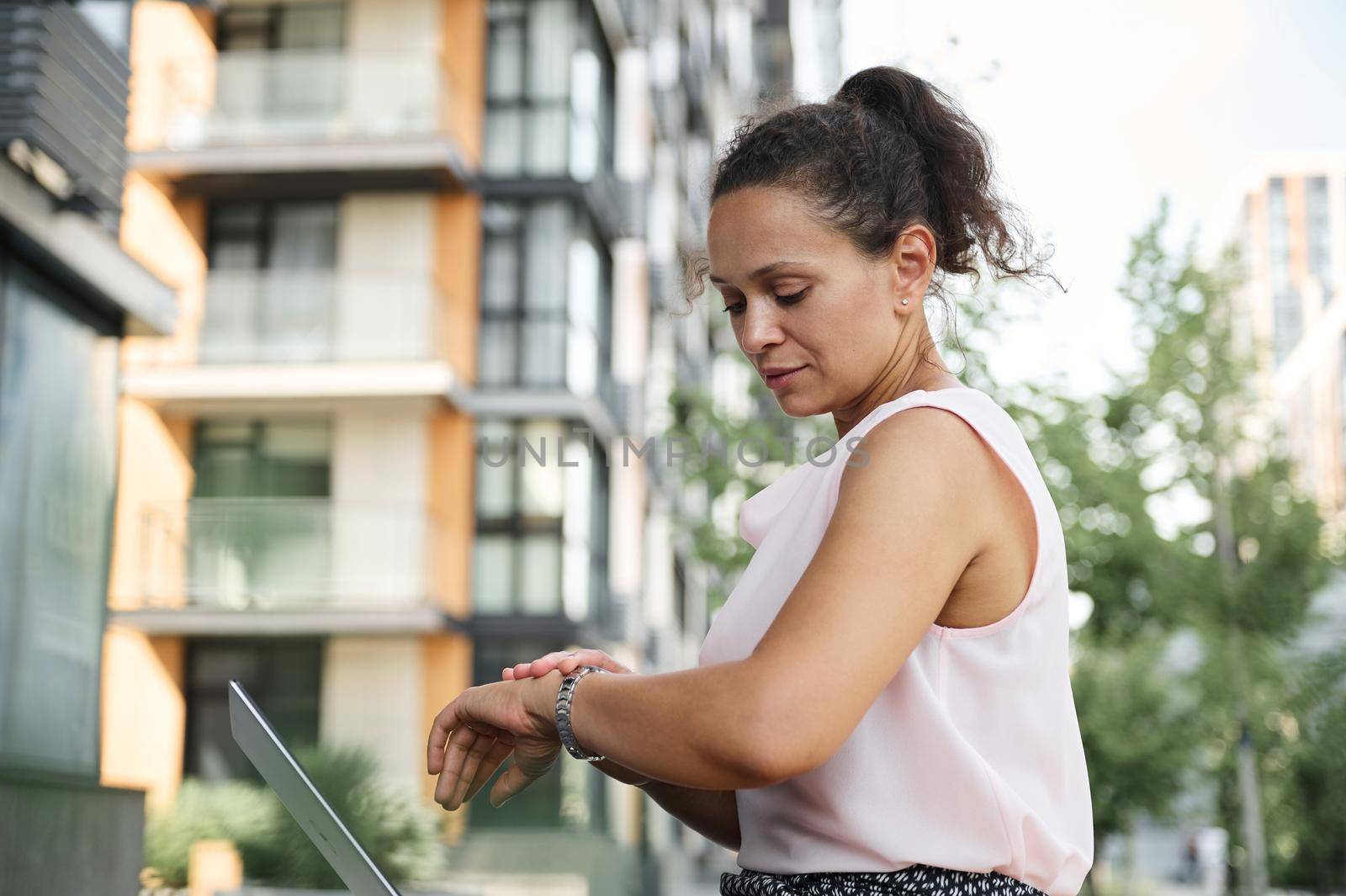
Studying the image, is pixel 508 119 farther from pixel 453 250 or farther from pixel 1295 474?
pixel 1295 474

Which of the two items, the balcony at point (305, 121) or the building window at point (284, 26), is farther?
the building window at point (284, 26)

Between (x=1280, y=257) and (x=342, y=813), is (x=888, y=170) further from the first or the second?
(x=1280, y=257)

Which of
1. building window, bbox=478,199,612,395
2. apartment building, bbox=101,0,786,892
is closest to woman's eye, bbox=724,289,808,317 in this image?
apartment building, bbox=101,0,786,892

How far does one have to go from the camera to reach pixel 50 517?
646cm

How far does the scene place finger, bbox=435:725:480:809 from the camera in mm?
1221

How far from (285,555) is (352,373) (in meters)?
2.29

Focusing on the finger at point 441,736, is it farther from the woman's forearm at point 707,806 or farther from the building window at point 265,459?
the building window at point 265,459

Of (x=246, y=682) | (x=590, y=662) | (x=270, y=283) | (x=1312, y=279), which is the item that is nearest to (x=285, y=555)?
(x=246, y=682)

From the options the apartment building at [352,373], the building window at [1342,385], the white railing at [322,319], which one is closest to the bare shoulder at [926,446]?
the apartment building at [352,373]

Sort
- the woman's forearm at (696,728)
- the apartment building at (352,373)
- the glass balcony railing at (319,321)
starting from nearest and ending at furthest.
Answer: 1. the woman's forearm at (696,728)
2. the apartment building at (352,373)
3. the glass balcony railing at (319,321)

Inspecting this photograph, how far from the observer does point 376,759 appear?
10547 mm

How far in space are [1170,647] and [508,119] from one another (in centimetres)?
1026

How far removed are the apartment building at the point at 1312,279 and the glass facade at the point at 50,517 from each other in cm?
4287

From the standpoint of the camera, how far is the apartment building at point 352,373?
690 inches
